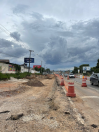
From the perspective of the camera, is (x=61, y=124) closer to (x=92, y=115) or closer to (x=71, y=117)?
(x=71, y=117)

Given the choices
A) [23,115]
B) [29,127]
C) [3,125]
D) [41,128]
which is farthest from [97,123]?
[3,125]

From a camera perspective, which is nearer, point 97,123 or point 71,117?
point 97,123

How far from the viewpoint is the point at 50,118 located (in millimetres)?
4594

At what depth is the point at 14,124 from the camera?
4027 mm

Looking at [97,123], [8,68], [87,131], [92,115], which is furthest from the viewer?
[8,68]

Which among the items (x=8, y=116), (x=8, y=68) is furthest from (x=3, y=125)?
(x=8, y=68)

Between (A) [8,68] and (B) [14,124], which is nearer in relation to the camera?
(B) [14,124]

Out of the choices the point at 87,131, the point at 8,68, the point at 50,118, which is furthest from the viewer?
the point at 8,68

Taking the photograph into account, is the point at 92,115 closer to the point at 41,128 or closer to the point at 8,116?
the point at 41,128

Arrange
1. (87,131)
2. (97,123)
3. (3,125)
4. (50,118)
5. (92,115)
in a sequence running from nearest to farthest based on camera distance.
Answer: (87,131) < (3,125) < (97,123) < (50,118) < (92,115)

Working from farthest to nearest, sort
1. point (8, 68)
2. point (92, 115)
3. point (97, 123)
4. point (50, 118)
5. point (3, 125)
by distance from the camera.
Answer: point (8, 68) < point (92, 115) < point (50, 118) < point (97, 123) < point (3, 125)

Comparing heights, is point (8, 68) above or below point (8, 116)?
above

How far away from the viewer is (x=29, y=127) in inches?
150

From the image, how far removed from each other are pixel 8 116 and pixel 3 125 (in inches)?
31.6
